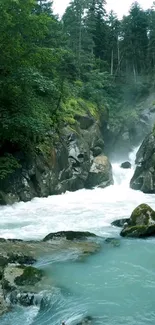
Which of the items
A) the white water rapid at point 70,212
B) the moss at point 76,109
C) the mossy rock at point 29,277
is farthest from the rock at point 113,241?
the moss at point 76,109

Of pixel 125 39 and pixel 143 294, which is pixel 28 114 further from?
pixel 125 39

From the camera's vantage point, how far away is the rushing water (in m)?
7.27

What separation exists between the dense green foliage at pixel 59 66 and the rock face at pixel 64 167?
0.92 m

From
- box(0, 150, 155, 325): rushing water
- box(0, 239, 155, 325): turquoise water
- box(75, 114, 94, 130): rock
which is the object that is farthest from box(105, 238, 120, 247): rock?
box(75, 114, 94, 130): rock

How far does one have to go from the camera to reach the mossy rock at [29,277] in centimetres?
847

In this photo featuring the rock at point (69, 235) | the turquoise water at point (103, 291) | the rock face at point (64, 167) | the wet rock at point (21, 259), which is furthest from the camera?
the rock face at point (64, 167)

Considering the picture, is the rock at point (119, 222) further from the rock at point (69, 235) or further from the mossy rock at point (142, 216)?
the rock at point (69, 235)

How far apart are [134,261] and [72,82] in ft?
80.2

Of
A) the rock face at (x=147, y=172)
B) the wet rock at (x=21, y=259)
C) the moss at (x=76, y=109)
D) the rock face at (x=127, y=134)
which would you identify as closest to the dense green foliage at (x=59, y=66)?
the moss at (x=76, y=109)

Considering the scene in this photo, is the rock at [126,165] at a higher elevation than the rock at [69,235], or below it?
below

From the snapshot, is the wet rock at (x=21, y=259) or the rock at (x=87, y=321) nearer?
the rock at (x=87, y=321)

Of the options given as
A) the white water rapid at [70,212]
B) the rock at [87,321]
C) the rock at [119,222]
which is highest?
Answer: the rock at [87,321]

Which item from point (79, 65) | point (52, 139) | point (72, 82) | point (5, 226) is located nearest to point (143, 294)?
point (5, 226)

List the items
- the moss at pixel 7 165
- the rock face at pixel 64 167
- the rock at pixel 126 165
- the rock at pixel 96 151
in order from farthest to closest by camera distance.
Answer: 1. the rock at pixel 126 165
2. the rock at pixel 96 151
3. the rock face at pixel 64 167
4. the moss at pixel 7 165
